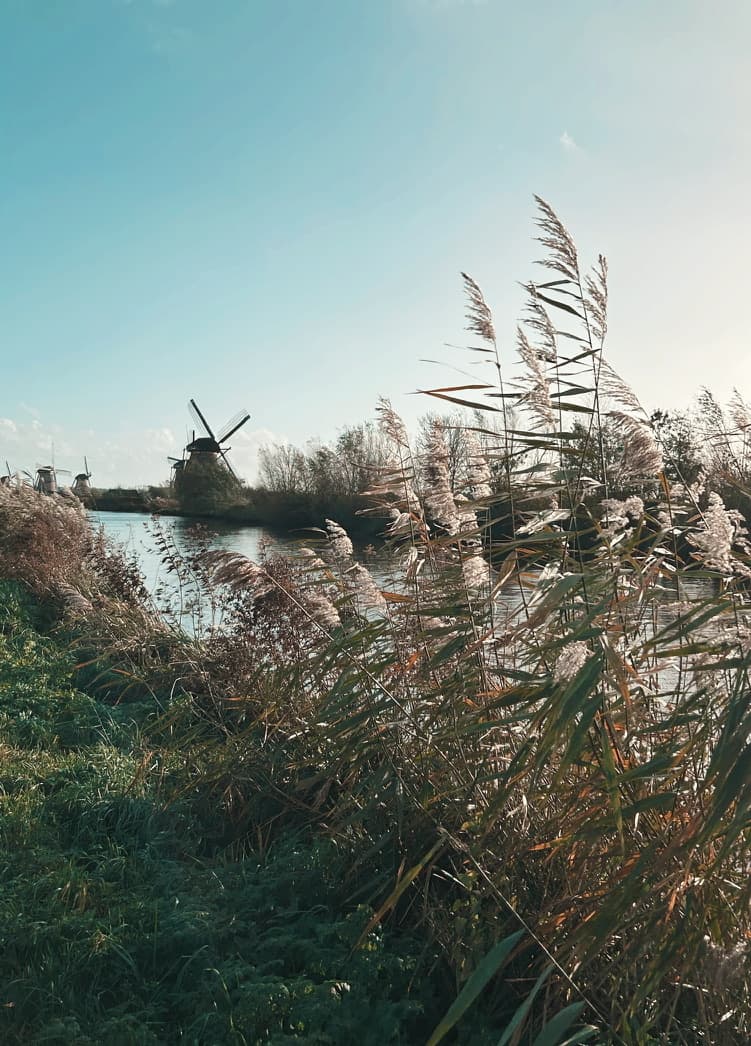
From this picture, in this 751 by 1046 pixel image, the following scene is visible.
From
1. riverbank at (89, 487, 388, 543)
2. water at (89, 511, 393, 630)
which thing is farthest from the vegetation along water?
riverbank at (89, 487, 388, 543)

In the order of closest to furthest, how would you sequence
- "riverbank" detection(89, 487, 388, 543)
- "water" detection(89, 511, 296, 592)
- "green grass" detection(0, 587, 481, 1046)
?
"green grass" detection(0, 587, 481, 1046) → "water" detection(89, 511, 296, 592) → "riverbank" detection(89, 487, 388, 543)

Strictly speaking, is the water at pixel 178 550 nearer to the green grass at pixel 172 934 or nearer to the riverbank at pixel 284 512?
the green grass at pixel 172 934

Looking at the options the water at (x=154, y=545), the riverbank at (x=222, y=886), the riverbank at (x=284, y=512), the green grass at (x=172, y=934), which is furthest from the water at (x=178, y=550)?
the riverbank at (x=284, y=512)

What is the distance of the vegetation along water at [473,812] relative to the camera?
203cm

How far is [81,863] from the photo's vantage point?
3.68m

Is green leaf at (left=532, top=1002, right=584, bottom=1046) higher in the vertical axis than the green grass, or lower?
higher

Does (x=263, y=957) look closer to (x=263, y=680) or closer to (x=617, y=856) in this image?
(x=617, y=856)

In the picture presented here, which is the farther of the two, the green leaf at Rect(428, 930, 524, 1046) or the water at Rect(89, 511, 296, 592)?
the water at Rect(89, 511, 296, 592)

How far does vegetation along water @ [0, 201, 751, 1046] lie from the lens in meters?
2.03

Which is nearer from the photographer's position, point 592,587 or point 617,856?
point 617,856

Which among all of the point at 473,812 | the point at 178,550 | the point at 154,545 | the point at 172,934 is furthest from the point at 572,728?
the point at 154,545

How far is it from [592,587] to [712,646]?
16.0 inches

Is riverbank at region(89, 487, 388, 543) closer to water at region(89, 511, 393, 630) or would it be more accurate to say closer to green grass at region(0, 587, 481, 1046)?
water at region(89, 511, 393, 630)

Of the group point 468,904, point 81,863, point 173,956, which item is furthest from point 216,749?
point 468,904
